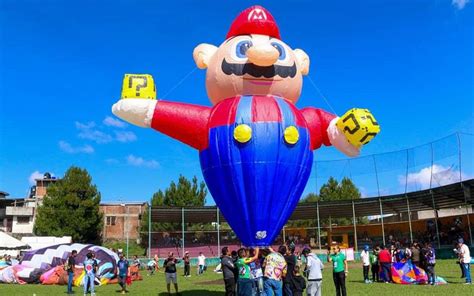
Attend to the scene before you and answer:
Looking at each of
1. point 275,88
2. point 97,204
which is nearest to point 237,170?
point 275,88

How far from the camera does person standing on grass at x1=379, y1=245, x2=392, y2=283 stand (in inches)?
630

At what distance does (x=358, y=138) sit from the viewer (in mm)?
12852

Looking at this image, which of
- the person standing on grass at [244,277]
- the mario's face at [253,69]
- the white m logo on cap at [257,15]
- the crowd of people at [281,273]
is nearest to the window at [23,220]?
the mario's face at [253,69]

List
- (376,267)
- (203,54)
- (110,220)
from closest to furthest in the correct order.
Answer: (203,54) < (376,267) < (110,220)

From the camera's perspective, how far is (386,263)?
16.0m

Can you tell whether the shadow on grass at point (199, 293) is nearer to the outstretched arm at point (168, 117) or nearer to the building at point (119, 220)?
the outstretched arm at point (168, 117)

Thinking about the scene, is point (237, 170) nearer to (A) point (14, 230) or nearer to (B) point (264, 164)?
(B) point (264, 164)

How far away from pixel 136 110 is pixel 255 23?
418 cm

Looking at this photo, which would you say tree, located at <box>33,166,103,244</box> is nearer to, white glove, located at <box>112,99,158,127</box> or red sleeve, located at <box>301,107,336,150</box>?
white glove, located at <box>112,99,158,127</box>

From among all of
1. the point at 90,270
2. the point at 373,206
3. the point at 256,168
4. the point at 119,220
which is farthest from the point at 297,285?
the point at 119,220

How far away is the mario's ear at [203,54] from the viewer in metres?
13.9

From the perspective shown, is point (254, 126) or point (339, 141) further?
point (339, 141)

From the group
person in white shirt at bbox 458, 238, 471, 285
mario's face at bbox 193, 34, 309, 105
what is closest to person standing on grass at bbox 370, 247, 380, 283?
person in white shirt at bbox 458, 238, 471, 285

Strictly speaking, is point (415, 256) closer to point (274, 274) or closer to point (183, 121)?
point (274, 274)
